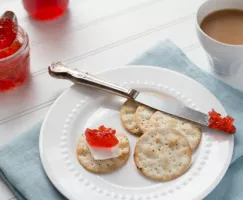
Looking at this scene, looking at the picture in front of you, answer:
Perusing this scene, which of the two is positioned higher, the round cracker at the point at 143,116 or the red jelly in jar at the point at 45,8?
the red jelly in jar at the point at 45,8

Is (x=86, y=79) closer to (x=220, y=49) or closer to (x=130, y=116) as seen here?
(x=130, y=116)

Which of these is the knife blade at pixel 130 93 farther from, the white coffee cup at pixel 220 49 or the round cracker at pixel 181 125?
the white coffee cup at pixel 220 49

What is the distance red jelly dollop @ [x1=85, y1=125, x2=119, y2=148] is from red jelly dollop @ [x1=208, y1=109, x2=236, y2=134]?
10.3 inches

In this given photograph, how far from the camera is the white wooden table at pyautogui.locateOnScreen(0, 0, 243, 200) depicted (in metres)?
1.40

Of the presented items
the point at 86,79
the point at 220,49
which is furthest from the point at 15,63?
the point at 220,49

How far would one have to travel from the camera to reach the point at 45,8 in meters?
1.62

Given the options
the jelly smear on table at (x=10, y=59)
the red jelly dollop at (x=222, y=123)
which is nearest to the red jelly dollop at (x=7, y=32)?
the jelly smear on table at (x=10, y=59)

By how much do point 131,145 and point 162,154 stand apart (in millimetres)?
96

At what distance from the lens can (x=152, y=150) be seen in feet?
3.84

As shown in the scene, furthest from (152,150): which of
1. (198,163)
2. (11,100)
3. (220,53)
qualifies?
(11,100)

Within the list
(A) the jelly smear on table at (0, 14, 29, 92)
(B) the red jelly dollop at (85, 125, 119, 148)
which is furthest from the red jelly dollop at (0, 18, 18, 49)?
(B) the red jelly dollop at (85, 125, 119, 148)

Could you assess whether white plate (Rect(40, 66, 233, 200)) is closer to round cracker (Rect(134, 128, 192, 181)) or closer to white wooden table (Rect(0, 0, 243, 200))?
round cracker (Rect(134, 128, 192, 181))

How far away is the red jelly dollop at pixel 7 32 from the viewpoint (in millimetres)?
1340

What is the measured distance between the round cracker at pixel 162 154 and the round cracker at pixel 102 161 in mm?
33
